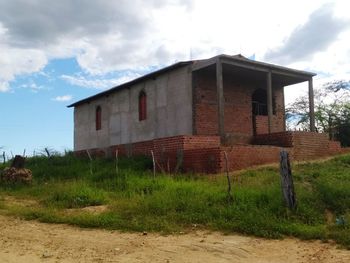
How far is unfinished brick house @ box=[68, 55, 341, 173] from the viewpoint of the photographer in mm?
14047

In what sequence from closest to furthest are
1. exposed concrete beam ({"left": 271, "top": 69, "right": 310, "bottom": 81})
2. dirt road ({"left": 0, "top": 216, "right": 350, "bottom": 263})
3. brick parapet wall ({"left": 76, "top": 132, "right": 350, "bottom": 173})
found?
dirt road ({"left": 0, "top": 216, "right": 350, "bottom": 263}) → brick parapet wall ({"left": 76, "top": 132, "right": 350, "bottom": 173}) → exposed concrete beam ({"left": 271, "top": 69, "right": 310, "bottom": 81})

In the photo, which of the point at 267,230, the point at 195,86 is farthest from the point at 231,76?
the point at 267,230

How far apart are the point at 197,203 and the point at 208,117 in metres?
7.95

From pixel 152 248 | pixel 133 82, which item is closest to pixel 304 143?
pixel 133 82

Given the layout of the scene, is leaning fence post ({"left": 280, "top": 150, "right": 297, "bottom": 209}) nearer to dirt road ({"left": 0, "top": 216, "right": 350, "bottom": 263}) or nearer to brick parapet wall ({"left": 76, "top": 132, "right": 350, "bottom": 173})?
dirt road ({"left": 0, "top": 216, "right": 350, "bottom": 263})

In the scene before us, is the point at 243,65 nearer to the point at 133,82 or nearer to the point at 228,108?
the point at 228,108

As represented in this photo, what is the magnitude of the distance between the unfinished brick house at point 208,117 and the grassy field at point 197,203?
1.41 m

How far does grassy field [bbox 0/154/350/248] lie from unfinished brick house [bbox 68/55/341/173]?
4.62 ft

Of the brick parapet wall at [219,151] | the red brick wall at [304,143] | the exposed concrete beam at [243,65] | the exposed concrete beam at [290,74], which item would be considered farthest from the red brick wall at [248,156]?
the exposed concrete beam at [290,74]

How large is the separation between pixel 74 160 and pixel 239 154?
737 cm

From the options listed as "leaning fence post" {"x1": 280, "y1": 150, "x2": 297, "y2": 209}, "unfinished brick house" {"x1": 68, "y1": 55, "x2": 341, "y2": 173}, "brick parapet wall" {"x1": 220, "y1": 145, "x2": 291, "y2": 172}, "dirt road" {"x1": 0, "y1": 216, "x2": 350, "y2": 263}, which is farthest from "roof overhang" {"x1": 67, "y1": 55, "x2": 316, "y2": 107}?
"dirt road" {"x1": 0, "y1": 216, "x2": 350, "y2": 263}

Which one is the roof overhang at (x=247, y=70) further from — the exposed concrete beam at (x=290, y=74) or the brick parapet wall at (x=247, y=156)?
the brick parapet wall at (x=247, y=156)

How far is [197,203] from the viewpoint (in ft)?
29.7

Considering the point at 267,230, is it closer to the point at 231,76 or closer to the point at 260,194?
the point at 260,194
